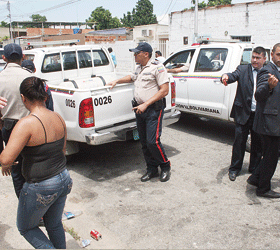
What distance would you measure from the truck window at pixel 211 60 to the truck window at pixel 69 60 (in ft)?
8.51

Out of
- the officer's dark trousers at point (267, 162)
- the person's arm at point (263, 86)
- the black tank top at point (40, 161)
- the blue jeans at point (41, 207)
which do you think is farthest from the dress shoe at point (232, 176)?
the black tank top at point (40, 161)

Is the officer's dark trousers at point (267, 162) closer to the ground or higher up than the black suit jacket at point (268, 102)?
closer to the ground

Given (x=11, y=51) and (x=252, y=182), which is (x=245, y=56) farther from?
(x=11, y=51)

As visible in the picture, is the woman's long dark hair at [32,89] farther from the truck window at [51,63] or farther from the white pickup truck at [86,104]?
the truck window at [51,63]

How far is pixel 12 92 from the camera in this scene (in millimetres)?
3072

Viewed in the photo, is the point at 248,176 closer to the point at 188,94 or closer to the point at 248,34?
the point at 188,94

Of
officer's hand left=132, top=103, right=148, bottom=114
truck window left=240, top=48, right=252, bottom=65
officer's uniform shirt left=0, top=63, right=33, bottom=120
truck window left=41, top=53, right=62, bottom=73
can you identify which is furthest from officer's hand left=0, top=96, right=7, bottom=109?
truck window left=240, top=48, right=252, bottom=65

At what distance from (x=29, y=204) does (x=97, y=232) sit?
1.18 m

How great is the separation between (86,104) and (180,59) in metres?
3.73

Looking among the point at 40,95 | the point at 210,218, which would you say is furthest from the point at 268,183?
the point at 40,95

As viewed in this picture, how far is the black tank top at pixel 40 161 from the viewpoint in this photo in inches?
87.5

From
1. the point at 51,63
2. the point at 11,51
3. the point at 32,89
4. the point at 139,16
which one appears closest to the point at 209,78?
the point at 51,63

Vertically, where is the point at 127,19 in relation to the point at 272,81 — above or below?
above

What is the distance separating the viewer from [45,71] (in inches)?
227
